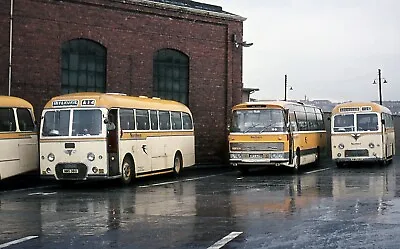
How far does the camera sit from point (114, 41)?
92.5 feet

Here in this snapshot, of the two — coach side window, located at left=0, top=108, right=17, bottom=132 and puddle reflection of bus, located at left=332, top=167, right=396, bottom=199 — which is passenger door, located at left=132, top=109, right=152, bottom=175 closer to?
coach side window, located at left=0, top=108, right=17, bottom=132

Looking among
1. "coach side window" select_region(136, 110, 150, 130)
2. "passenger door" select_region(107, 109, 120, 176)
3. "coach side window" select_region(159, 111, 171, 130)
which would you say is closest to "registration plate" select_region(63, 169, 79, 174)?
"passenger door" select_region(107, 109, 120, 176)

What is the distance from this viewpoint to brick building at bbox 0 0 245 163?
83.1 feet

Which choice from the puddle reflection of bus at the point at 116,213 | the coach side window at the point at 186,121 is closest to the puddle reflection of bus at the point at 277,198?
the puddle reflection of bus at the point at 116,213

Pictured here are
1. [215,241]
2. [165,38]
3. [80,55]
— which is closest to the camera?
[215,241]

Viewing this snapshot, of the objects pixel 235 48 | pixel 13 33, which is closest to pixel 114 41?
pixel 13 33

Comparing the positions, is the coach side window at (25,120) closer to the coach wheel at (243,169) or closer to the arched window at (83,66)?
the arched window at (83,66)

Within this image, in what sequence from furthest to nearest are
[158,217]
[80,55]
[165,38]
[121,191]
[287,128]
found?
[165,38]
[80,55]
[287,128]
[121,191]
[158,217]

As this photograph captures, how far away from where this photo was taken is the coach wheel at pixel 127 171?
20413 millimetres

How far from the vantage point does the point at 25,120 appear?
20.7 metres

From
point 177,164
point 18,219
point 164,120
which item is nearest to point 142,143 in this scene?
point 164,120

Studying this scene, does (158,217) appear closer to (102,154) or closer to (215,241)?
(215,241)

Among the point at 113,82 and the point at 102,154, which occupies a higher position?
the point at 113,82

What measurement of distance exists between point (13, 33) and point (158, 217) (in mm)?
14515
